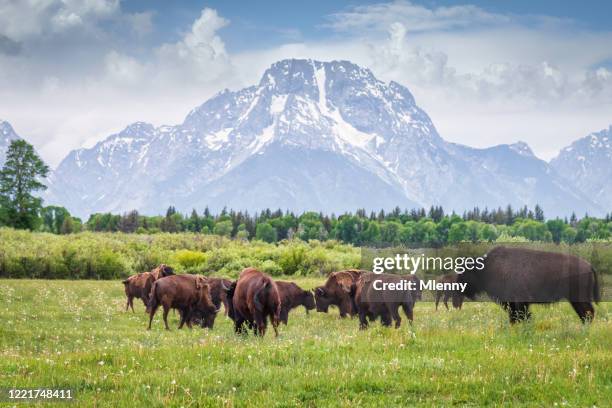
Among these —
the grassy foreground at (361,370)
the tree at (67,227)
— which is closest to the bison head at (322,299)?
the grassy foreground at (361,370)

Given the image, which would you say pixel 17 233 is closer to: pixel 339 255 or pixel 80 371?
pixel 339 255

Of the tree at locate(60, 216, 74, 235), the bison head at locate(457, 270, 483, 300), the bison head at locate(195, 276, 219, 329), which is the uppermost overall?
the tree at locate(60, 216, 74, 235)

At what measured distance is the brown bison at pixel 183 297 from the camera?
26.7 metres

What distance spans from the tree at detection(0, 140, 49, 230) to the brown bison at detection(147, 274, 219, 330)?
254 feet

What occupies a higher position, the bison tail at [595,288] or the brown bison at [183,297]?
the bison tail at [595,288]

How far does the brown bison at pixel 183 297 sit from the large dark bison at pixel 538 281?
39.7ft

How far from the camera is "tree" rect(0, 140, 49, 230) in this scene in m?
96.8

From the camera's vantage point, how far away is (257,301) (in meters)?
19.0

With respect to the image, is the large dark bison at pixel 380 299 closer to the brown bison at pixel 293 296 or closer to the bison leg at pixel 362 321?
the bison leg at pixel 362 321

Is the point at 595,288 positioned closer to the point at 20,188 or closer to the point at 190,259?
the point at 190,259

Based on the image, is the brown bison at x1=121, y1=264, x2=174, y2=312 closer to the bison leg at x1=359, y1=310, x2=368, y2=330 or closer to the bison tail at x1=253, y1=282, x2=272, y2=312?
the bison leg at x1=359, y1=310, x2=368, y2=330

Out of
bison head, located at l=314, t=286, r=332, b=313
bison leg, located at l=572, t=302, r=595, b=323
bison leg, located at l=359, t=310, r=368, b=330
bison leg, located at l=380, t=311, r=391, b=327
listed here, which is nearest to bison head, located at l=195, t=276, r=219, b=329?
bison head, located at l=314, t=286, r=332, b=313

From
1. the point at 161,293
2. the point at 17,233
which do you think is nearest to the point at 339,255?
the point at 17,233

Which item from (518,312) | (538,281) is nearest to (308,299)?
(518,312)
